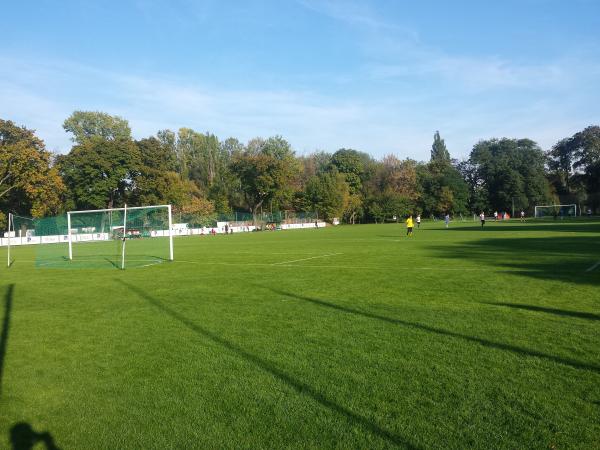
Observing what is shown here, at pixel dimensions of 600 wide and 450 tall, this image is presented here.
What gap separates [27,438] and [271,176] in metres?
74.2

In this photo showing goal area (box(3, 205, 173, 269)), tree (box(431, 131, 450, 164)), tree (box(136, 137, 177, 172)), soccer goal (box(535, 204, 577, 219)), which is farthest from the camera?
tree (box(431, 131, 450, 164))

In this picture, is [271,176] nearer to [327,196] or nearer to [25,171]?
[327,196]

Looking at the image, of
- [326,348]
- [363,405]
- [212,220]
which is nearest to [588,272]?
[326,348]

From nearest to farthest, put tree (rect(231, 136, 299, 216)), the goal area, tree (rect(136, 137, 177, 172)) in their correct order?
1. the goal area
2. tree (rect(136, 137, 177, 172))
3. tree (rect(231, 136, 299, 216))

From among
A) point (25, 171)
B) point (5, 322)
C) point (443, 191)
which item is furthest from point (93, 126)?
point (5, 322)

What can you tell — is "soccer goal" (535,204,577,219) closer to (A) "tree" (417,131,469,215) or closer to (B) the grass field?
(A) "tree" (417,131,469,215)

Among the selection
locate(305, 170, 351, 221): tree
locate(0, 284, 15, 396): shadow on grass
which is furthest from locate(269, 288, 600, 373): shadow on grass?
locate(305, 170, 351, 221): tree

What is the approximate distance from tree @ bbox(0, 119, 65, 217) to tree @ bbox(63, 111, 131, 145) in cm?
2494

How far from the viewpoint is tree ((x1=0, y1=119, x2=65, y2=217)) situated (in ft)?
172

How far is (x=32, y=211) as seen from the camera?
5625cm

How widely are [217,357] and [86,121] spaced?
8747 cm

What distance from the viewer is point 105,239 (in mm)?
28141

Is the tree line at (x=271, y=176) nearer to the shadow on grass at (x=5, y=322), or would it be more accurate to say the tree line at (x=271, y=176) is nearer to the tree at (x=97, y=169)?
the tree at (x=97, y=169)

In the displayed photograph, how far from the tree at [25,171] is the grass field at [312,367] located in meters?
48.1
